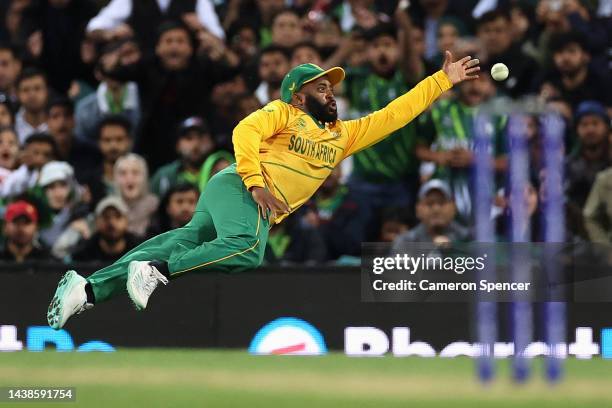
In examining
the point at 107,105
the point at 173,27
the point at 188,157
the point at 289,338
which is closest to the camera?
the point at 289,338

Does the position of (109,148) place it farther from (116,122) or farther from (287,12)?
(287,12)

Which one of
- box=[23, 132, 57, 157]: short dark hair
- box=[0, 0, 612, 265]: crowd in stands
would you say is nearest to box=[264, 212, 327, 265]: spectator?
box=[0, 0, 612, 265]: crowd in stands

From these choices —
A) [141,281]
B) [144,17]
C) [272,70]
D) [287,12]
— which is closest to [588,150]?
[272,70]

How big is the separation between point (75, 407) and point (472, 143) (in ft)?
18.6

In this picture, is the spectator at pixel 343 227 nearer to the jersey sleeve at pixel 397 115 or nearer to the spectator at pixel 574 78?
the spectator at pixel 574 78

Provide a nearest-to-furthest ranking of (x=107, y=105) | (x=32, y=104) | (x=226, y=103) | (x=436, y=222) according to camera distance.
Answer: (x=436, y=222) < (x=226, y=103) < (x=107, y=105) < (x=32, y=104)

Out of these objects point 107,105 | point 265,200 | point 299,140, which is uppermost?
point 107,105

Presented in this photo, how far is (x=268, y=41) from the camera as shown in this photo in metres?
13.9

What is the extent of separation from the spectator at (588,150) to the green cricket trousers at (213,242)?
4.38 metres

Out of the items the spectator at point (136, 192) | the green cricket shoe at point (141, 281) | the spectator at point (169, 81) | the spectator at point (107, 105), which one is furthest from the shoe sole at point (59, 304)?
the spectator at point (107, 105)

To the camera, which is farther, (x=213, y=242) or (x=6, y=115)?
(x=6, y=115)

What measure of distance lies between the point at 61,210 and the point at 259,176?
4661 mm

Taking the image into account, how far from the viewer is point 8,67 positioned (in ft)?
45.6

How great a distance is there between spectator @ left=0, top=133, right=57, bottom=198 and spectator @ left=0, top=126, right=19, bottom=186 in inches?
3.3
